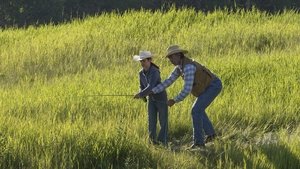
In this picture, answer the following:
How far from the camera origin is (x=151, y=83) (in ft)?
22.5

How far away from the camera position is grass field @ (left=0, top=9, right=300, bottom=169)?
630 cm

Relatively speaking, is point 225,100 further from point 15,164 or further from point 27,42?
point 27,42

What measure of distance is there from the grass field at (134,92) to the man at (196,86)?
0.25 meters

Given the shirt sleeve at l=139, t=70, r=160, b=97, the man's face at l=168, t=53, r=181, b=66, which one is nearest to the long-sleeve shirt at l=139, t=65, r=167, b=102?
the shirt sleeve at l=139, t=70, r=160, b=97

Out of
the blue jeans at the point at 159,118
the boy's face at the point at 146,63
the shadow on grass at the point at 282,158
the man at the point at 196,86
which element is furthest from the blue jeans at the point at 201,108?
the shadow on grass at the point at 282,158

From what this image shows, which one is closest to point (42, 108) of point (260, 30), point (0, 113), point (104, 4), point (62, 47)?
point (0, 113)

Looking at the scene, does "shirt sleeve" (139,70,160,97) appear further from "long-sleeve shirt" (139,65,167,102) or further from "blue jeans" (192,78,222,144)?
"blue jeans" (192,78,222,144)

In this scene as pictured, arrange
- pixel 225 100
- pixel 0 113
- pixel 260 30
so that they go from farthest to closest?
pixel 260 30
pixel 225 100
pixel 0 113

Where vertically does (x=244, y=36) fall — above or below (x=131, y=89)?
above

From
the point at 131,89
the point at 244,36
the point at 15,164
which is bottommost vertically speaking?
the point at 15,164

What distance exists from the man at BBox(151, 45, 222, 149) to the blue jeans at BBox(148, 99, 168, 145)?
33 centimetres

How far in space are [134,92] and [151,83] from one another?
91.3 inches

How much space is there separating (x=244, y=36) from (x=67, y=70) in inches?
175

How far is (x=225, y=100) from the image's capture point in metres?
8.31
